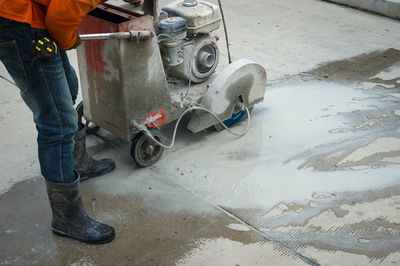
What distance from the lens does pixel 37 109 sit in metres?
2.02

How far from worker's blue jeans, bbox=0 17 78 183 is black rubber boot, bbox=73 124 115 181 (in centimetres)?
47

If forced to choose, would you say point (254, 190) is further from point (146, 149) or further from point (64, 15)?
point (64, 15)

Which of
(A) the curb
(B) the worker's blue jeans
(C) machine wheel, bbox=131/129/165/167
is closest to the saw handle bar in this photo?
(B) the worker's blue jeans

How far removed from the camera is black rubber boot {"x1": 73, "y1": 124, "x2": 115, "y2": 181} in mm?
2652

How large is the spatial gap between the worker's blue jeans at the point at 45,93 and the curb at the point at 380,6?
4.47 metres

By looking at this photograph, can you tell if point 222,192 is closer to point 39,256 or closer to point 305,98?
point 39,256

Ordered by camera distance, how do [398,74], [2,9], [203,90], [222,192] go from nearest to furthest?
[2,9]
[222,192]
[203,90]
[398,74]

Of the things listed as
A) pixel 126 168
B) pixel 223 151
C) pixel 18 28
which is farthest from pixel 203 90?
pixel 18 28

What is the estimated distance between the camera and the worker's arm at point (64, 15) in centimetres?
181

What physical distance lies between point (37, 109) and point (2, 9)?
433mm

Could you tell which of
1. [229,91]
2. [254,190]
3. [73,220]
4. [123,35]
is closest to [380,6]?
[229,91]

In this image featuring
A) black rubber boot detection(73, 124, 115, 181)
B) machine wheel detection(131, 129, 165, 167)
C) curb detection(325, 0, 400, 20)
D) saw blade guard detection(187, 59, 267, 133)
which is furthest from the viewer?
curb detection(325, 0, 400, 20)

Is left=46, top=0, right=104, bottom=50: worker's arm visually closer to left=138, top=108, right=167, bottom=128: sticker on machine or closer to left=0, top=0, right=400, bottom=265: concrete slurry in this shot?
left=138, top=108, right=167, bottom=128: sticker on machine

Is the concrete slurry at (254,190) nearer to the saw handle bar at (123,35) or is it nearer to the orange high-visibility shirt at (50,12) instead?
the saw handle bar at (123,35)
